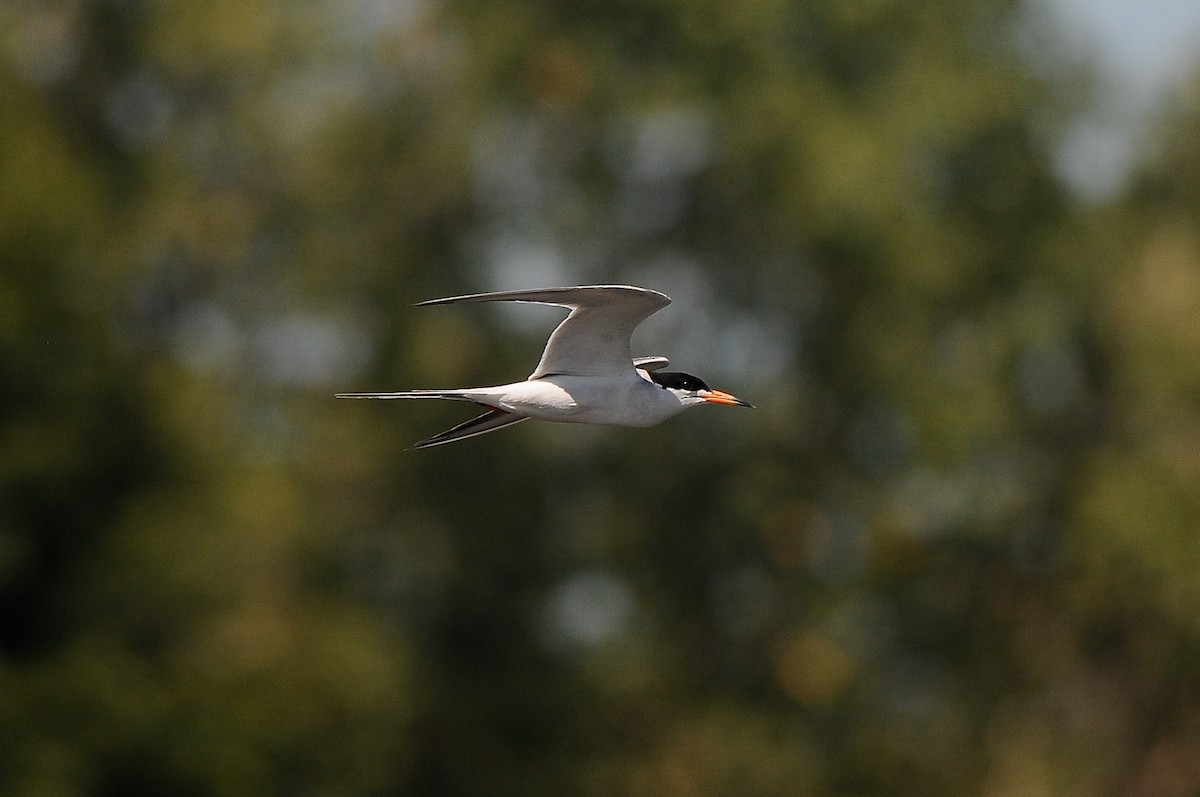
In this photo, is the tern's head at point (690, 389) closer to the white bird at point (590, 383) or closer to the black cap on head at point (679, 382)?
the black cap on head at point (679, 382)

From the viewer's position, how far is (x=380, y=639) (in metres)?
25.8

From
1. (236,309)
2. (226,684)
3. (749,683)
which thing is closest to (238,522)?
(226,684)

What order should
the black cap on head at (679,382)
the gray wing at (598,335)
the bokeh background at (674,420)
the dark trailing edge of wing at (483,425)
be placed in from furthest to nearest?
the bokeh background at (674,420), the black cap on head at (679,382), the dark trailing edge of wing at (483,425), the gray wing at (598,335)

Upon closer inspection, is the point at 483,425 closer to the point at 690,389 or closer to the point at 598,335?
the point at 598,335

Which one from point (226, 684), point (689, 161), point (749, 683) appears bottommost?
point (749, 683)

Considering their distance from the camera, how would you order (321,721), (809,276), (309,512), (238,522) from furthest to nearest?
(809,276), (309,512), (321,721), (238,522)

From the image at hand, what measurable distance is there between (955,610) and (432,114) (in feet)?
35.0

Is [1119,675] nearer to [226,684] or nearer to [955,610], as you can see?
[955,610]

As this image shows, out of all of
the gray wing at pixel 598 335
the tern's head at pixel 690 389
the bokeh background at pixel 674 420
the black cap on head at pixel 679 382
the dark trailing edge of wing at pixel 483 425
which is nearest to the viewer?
the gray wing at pixel 598 335

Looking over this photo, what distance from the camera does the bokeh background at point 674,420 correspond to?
26453mm

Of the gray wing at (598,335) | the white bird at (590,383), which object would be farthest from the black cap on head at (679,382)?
the gray wing at (598,335)

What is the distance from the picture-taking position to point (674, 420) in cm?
2747

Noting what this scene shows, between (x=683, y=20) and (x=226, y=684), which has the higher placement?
(x=683, y=20)

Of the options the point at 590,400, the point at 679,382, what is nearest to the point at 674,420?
the point at 679,382
